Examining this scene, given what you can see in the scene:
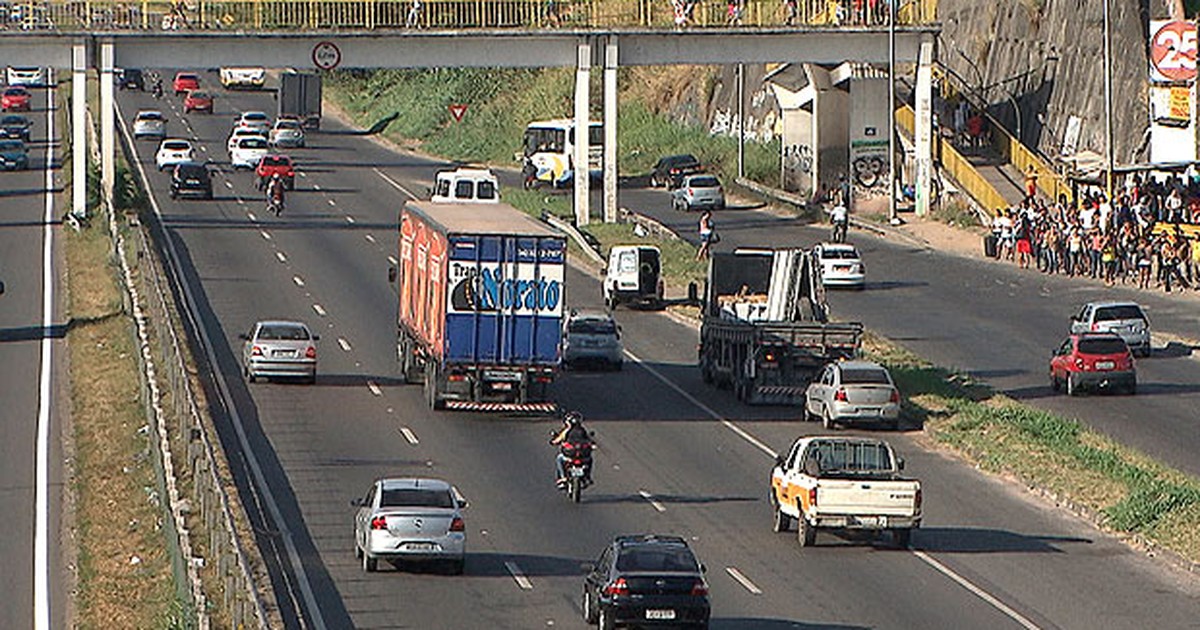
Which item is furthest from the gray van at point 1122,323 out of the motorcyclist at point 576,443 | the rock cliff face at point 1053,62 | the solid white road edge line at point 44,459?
the rock cliff face at point 1053,62

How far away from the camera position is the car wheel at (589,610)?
29906 mm

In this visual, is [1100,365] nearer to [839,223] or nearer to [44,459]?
[44,459]

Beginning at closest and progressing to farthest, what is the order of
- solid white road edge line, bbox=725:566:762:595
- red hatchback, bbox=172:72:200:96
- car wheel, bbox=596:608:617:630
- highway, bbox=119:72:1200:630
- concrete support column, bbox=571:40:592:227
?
car wheel, bbox=596:608:617:630 < highway, bbox=119:72:1200:630 < solid white road edge line, bbox=725:566:762:595 < concrete support column, bbox=571:40:592:227 < red hatchback, bbox=172:72:200:96

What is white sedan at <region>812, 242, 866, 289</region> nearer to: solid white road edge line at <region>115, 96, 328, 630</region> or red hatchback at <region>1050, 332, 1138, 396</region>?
solid white road edge line at <region>115, 96, 328, 630</region>

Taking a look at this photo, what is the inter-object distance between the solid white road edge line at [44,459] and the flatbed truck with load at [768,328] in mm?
14953

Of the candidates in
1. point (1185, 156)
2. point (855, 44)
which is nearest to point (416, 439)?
point (1185, 156)

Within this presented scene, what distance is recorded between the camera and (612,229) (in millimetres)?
89562

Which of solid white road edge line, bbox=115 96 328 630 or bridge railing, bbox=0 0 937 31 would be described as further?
bridge railing, bbox=0 0 937 31

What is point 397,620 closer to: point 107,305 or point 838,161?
point 107,305

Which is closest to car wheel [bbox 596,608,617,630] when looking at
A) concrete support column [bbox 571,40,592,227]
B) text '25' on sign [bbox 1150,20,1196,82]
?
text '25' on sign [bbox 1150,20,1196,82]

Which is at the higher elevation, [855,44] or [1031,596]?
[855,44]

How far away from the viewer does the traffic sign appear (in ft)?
292

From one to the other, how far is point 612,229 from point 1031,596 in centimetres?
5742

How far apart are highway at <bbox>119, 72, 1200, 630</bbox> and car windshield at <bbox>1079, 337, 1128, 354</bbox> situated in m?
6.90
